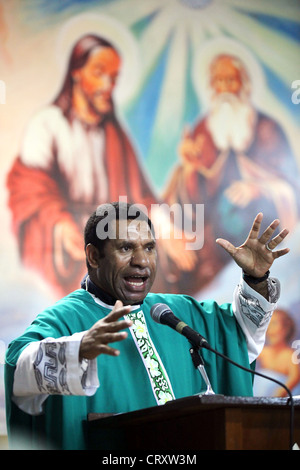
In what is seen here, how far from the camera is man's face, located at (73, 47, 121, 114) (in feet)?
23.7

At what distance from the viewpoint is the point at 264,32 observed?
8.04 meters

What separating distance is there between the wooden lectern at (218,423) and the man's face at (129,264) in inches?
36.3

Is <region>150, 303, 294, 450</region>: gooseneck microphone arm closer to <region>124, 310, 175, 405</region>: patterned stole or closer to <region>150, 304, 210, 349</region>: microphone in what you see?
<region>150, 304, 210, 349</region>: microphone

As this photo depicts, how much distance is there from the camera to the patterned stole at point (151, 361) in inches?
153

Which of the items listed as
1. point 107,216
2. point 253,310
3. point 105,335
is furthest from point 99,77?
point 105,335

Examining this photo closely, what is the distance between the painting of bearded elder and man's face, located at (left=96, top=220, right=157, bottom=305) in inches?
121

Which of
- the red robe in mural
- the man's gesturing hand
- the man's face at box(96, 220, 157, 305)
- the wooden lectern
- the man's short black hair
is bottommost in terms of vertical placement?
the wooden lectern

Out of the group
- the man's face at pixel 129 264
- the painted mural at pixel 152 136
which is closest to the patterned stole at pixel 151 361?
the man's face at pixel 129 264

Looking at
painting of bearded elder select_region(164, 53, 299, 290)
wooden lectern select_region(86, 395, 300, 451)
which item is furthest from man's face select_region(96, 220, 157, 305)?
painting of bearded elder select_region(164, 53, 299, 290)

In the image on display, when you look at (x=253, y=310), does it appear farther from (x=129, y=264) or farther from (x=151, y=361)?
(x=129, y=264)

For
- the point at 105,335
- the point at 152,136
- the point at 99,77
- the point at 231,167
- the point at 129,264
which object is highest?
the point at 99,77

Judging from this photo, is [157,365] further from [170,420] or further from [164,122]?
[164,122]

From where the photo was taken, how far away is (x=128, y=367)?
12.9 ft

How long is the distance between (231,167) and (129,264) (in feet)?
12.3
